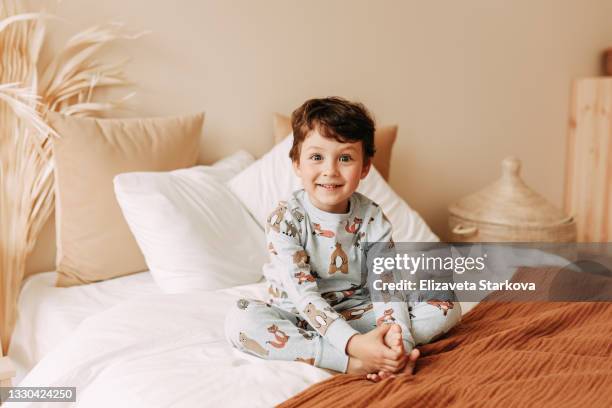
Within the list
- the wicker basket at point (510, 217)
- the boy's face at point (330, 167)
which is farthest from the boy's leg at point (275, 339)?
the wicker basket at point (510, 217)

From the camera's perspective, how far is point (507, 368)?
119 centimetres

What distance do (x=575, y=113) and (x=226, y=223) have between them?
7.15 feet

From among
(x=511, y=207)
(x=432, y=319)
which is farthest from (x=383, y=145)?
(x=432, y=319)

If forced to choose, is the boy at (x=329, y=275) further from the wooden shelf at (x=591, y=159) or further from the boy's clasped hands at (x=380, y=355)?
the wooden shelf at (x=591, y=159)

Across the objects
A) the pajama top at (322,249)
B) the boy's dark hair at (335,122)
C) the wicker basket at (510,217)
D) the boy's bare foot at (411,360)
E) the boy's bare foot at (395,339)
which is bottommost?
the wicker basket at (510,217)

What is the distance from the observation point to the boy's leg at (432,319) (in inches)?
53.0

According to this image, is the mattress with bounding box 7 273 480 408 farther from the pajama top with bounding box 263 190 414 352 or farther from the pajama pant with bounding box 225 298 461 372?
the pajama top with bounding box 263 190 414 352

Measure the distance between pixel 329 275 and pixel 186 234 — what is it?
527 millimetres

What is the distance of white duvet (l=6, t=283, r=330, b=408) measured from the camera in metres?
1.13

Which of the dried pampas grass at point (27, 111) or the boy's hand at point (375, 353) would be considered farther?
the dried pampas grass at point (27, 111)

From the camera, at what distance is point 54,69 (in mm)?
1898

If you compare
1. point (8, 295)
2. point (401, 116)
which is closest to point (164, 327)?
point (8, 295)

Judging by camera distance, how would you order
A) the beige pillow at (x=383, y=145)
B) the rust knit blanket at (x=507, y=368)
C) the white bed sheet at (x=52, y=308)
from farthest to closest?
the beige pillow at (x=383, y=145) → the white bed sheet at (x=52, y=308) → the rust knit blanket at (x=507, y=368)

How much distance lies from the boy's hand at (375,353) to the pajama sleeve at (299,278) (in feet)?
0.07
